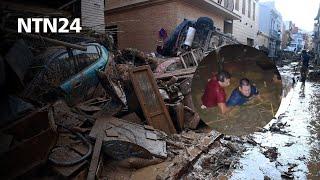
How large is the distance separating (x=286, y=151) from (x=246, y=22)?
83.6ft

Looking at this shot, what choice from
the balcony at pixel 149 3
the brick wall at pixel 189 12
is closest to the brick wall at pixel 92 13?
the balcony at pixel 149 3

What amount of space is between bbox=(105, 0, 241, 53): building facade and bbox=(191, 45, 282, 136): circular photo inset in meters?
11.2

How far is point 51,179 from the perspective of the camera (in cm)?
438

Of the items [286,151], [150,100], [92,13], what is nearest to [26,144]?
[150,100]

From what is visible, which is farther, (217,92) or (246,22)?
(246,22)

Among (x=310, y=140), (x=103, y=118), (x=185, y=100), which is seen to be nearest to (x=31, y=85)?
(x=103, y=118)

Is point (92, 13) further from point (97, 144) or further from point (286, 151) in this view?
point (286, 151)

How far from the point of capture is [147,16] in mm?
Result: 16672

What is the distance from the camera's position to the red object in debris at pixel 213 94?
419 cm

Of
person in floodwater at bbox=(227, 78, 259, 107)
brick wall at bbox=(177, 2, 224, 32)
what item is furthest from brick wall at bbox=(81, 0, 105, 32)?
person in floodwater at bbox=(227, 78, 259, 107)

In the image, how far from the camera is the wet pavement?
16.7 feet

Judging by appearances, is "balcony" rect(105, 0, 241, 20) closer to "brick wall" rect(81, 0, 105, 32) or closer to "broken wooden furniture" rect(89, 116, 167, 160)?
"brick wall" rect(81, 0, 105, 32)

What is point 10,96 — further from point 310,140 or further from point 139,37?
point 139,37

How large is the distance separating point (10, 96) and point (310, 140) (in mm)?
6281
